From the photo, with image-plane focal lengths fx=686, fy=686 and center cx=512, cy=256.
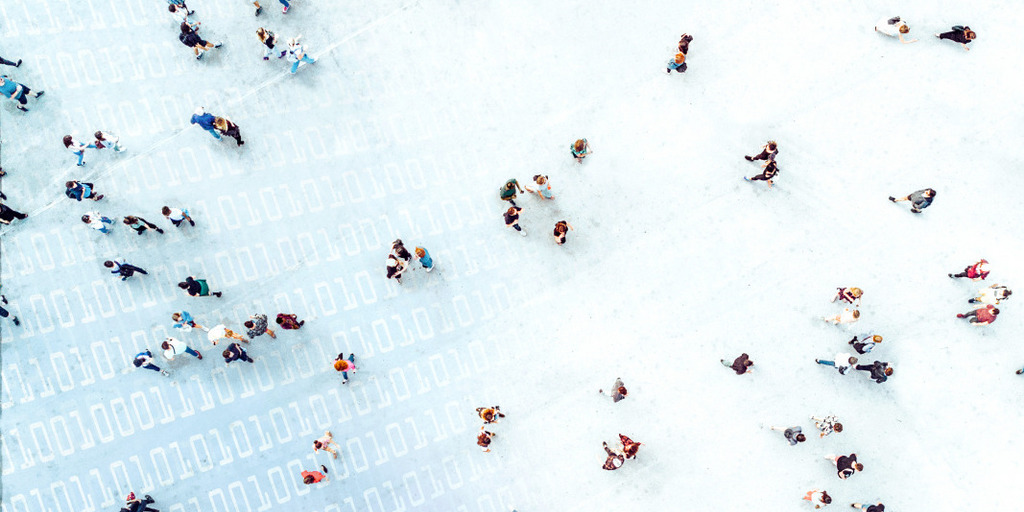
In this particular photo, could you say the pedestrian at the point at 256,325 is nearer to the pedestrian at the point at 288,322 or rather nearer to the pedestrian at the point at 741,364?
the pedestrian at the point at 288,322

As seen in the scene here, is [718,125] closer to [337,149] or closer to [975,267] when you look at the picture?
[975,267]

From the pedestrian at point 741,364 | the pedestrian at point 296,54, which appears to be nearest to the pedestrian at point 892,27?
the pedestrian at point 741,364

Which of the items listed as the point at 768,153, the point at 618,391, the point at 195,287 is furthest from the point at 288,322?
the point at 768,153

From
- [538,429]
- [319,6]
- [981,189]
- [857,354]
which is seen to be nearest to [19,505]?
[538,429]

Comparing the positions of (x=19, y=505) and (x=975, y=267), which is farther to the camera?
(x=975, y=267)

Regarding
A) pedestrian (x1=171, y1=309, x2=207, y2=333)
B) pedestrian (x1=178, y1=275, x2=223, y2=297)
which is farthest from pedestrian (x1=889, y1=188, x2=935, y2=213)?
pedestrian (x1=171, y1=309, x2=207, y2=333)

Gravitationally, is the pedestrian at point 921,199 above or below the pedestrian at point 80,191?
below

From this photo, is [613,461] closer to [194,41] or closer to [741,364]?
[741,364]
